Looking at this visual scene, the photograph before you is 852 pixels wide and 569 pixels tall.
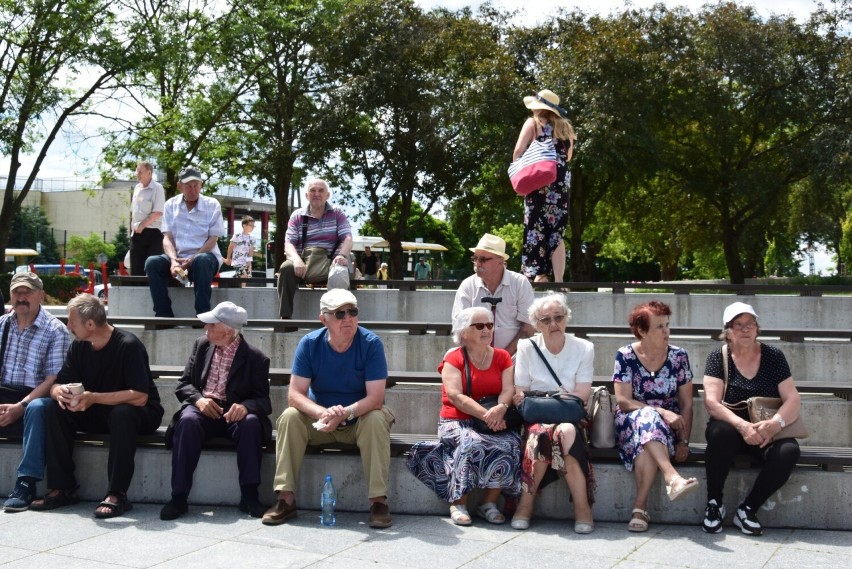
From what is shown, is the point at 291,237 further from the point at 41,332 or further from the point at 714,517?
the point at 714,517

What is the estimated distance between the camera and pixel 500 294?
727 centimetres

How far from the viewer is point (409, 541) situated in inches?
218

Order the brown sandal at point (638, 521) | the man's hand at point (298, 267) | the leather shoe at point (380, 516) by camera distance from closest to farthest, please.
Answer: the brown sandal at point (638, 521)
the leather shoe at point (380, 516)
the man's hand at point (298, 267)

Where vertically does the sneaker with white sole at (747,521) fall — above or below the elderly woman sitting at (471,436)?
below

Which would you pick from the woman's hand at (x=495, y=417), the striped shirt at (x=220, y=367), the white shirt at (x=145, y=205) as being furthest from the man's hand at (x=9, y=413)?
the white shirt at (x=145, y=205)

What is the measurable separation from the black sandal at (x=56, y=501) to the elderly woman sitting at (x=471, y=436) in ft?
7.94

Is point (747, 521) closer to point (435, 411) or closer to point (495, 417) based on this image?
point (495, 417)

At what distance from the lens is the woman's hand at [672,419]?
607 centimetres

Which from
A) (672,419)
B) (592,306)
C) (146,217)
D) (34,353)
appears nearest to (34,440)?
(34,353)

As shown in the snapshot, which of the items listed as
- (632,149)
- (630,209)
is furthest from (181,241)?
(630,209)

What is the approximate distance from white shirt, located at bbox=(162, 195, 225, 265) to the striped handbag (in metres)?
3.34

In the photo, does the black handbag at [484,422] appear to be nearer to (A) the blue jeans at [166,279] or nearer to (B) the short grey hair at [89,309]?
(B) the short grey hair at [89,309]

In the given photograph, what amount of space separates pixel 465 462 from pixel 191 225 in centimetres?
559

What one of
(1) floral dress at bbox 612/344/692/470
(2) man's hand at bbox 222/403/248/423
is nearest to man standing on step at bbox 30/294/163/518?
(2) man's hand at bbox 222/403/248/423
